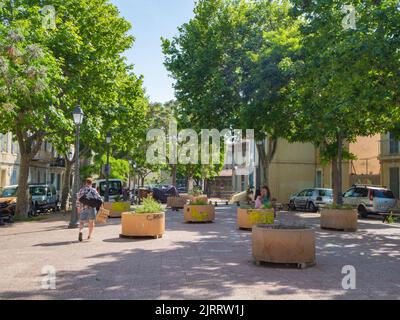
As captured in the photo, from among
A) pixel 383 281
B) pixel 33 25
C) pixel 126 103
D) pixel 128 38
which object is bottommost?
pixel 383 281

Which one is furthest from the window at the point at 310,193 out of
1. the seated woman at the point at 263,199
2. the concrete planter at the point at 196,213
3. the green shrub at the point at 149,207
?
the green shrub at the point at 149,207

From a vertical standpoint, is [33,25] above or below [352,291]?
above

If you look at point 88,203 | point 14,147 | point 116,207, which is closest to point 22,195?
point 116,207

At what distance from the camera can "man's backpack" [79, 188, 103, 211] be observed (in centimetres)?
1325

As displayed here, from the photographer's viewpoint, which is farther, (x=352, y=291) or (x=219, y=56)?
(x=219, y=56)

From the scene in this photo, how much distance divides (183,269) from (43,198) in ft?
68.5

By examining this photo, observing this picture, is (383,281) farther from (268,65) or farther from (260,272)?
(268,65)

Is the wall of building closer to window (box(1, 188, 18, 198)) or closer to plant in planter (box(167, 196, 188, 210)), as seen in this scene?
plant in planter (box(167, 196, 188, 210))

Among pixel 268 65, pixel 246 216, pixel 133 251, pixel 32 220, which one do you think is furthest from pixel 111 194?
pixel 133 251

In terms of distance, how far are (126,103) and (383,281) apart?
20626 millimetres

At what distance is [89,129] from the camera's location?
21.9 metres

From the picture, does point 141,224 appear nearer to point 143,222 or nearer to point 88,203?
point 143,222

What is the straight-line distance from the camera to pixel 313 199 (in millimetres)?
30766

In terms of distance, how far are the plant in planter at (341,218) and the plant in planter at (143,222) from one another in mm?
6649
